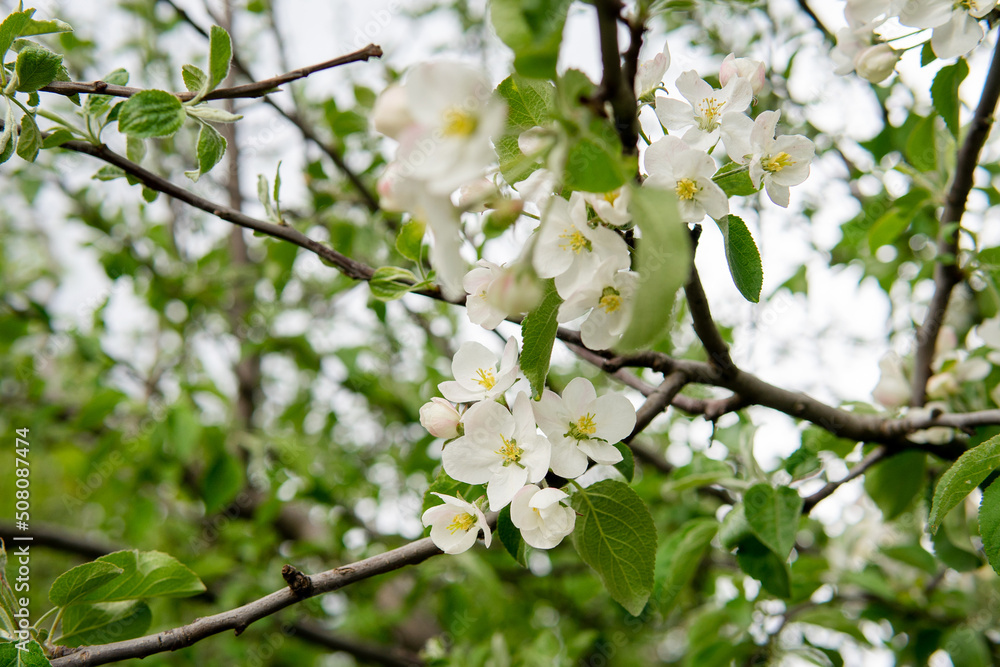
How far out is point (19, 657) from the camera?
2.46 ft

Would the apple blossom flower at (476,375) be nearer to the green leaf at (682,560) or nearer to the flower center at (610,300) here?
the flower center at (610,300)

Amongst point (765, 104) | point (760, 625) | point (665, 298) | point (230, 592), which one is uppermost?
point (665, 298)

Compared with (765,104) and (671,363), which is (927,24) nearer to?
(671,363)

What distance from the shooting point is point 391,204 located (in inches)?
20.6

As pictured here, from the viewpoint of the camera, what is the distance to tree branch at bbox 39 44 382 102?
2.79 ft

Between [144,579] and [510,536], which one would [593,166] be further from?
[144,579]

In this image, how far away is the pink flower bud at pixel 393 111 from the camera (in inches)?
19.8

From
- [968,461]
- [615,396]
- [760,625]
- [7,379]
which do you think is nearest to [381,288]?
[615,396]

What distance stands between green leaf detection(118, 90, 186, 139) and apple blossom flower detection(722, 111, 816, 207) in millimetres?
629

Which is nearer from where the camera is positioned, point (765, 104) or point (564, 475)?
point (564, 475)

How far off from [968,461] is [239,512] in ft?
9.51

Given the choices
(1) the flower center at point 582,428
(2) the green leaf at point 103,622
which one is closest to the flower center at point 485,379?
(1) the flower center at point 582,428

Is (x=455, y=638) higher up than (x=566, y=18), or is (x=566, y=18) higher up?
(x=566, y=18)

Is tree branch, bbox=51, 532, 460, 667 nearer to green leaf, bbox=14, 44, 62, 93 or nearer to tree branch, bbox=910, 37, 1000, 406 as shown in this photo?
green leaf, bbox=14, 44, 62, 93
